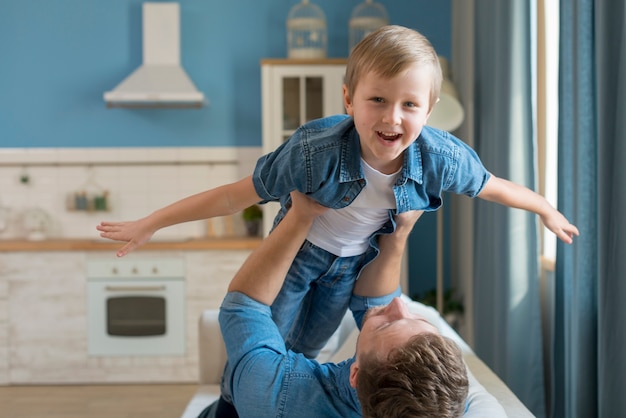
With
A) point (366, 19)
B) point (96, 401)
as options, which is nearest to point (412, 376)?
point (96, 401)

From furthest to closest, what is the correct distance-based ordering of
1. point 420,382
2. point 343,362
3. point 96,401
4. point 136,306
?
1. point 136,306
2. point 96,401
3. point 343,362
4. point 420,382

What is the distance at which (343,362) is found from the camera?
1.62 meters

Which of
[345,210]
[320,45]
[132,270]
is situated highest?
[320,45]

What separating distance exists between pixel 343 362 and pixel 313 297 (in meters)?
0.38

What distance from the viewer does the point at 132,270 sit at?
4.42 m

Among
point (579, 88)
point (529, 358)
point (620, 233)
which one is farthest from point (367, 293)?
point (529, 358)

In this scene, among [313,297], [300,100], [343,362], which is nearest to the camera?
[343,362]

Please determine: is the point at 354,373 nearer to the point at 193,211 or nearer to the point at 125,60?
the point at 193,211

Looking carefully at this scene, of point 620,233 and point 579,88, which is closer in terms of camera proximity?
point 620,233

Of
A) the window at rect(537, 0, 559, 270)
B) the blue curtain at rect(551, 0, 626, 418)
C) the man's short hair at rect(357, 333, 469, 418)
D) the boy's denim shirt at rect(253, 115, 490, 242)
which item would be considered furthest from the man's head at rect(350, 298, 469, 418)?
the window at rect(537, 0, 559, 270)

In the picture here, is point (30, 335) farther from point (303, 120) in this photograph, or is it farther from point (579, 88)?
point (579, 88)

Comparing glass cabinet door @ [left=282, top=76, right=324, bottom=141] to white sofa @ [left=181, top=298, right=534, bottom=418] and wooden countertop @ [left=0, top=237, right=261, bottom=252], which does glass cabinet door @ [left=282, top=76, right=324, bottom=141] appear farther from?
white sofa @ [left=181, top=298, right=534, bottom=418]

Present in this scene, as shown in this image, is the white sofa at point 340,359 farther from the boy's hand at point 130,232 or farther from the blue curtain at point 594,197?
the boy's hand at point 130,232

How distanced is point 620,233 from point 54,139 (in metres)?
3.96
